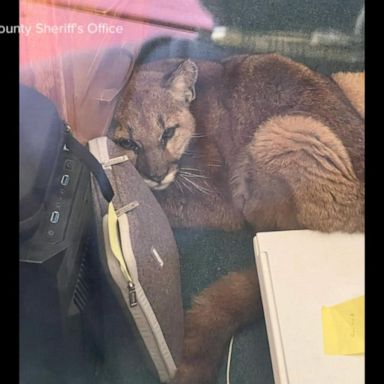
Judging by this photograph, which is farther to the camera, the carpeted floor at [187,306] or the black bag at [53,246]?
the carpeted floor at [187,306]

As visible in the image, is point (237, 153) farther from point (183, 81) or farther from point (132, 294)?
point (132, 294)

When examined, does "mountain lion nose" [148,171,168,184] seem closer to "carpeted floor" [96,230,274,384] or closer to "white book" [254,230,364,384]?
"carpeted floor" [96,230,274,384]

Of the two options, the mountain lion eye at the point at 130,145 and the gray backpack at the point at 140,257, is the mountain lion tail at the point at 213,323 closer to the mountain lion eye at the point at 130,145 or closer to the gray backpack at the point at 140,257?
the gray backpack at the point at 140,257

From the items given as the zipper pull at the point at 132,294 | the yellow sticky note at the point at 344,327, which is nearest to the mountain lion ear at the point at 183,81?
the zipper pull at the point at 132,294

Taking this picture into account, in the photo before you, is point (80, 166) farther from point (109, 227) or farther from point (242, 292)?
point (242, 292)

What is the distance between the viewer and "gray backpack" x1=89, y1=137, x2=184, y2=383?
937 mm

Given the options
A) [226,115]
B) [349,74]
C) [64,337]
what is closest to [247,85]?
[226,115]

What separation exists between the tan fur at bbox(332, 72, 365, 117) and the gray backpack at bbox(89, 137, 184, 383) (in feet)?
1.48

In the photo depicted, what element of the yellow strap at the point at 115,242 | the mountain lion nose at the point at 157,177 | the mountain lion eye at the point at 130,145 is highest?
the mountain lion eye at the point at 130,145

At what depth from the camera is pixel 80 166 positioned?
3.01ft

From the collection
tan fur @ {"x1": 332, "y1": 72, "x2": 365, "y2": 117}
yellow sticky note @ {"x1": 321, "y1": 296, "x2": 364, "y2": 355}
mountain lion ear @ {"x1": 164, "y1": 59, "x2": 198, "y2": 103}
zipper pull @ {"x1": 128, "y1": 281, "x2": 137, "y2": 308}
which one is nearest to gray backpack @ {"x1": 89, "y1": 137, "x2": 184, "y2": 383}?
zipper pull @ {"x1": 128, "y1": 281, "x2": 137, "y2": 308}

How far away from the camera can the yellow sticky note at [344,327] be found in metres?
0.97

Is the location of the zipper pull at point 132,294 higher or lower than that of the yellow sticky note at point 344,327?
higher

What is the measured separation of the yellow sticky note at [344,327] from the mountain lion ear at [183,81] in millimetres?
503
